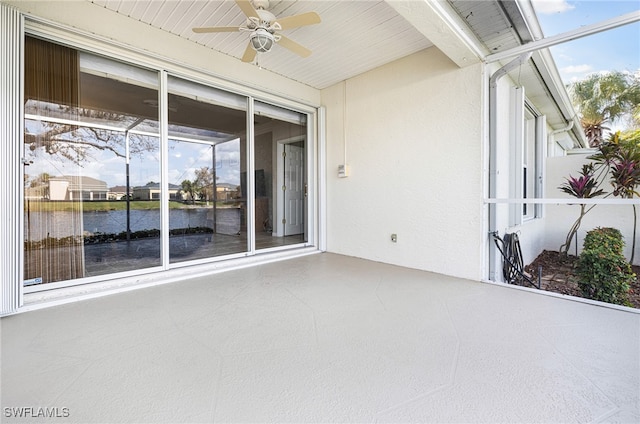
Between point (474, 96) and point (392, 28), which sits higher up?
point (392, 28)

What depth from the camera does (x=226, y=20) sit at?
3.12m

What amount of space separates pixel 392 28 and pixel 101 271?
168 inches

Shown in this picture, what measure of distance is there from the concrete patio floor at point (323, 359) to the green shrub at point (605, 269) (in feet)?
2.73

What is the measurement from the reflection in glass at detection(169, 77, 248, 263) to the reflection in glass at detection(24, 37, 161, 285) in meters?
0.30

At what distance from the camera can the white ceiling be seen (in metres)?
2.83

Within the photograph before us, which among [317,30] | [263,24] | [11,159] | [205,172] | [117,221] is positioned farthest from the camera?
[205,172]

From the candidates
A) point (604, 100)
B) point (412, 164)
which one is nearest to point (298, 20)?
point (412, 164)

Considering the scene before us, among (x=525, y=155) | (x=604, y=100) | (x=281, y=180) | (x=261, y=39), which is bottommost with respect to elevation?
(x=281, y=180)

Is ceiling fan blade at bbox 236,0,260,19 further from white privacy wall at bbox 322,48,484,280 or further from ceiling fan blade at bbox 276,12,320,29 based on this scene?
white privacy wall at bbox 322,48,484,280

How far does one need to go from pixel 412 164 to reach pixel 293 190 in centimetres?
229

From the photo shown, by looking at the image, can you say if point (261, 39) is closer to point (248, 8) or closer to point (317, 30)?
point (248, 8)

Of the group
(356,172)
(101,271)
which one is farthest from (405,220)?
(101,271)

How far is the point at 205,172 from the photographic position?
4164 mm

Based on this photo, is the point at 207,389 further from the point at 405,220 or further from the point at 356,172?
the point at 356,172
